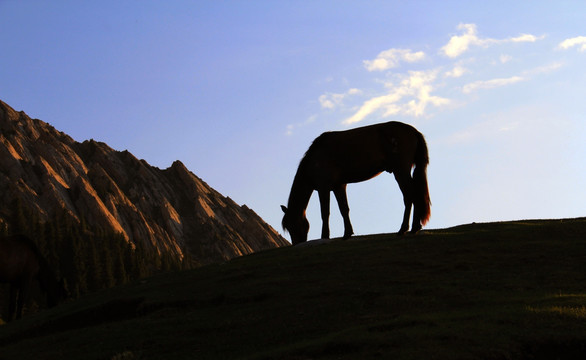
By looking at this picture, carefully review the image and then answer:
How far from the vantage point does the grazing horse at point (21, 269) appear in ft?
98.2

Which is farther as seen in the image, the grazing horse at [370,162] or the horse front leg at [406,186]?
the grazing horse at [370,162]

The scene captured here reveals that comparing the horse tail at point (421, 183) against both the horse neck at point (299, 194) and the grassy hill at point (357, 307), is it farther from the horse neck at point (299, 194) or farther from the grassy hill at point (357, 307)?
the horse neck at point (299, 194)

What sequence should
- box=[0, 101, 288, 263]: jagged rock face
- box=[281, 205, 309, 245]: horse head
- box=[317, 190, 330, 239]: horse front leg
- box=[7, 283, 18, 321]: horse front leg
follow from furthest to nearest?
box=[0, 101, 288, 263]: jagged rock face → box=[281, 205, 309, 245]: horse head → box=[7, 283, 18, 321]: horse front leg → box=[317, 190, 330, 239]: horse front leg

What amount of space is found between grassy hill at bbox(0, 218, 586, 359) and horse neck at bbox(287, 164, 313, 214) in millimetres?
2671

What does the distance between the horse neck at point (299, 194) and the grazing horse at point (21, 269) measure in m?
13.3

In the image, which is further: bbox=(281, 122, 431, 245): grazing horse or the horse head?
the horse head

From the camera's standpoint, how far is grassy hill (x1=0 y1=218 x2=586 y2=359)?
13125mm

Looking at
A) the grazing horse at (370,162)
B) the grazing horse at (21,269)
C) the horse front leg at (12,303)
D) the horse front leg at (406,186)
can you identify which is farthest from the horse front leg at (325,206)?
the horse front leg at (12,303)

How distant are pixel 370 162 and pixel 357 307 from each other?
1082 cm

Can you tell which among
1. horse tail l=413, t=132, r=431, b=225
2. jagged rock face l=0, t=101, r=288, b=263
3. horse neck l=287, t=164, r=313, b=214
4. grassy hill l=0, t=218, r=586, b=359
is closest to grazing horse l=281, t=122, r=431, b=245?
horse tail l=413, t=132, r=431, b=225

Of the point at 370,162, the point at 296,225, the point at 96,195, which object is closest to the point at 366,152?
the point at 370,162

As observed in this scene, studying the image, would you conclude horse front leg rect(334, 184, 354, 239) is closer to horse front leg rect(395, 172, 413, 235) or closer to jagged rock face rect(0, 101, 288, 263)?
horse front leg rect(395, 172, 413, 235)

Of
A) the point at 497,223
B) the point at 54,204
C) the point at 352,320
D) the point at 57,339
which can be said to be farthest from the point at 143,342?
the point at 54,204

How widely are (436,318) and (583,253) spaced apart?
444 inches
